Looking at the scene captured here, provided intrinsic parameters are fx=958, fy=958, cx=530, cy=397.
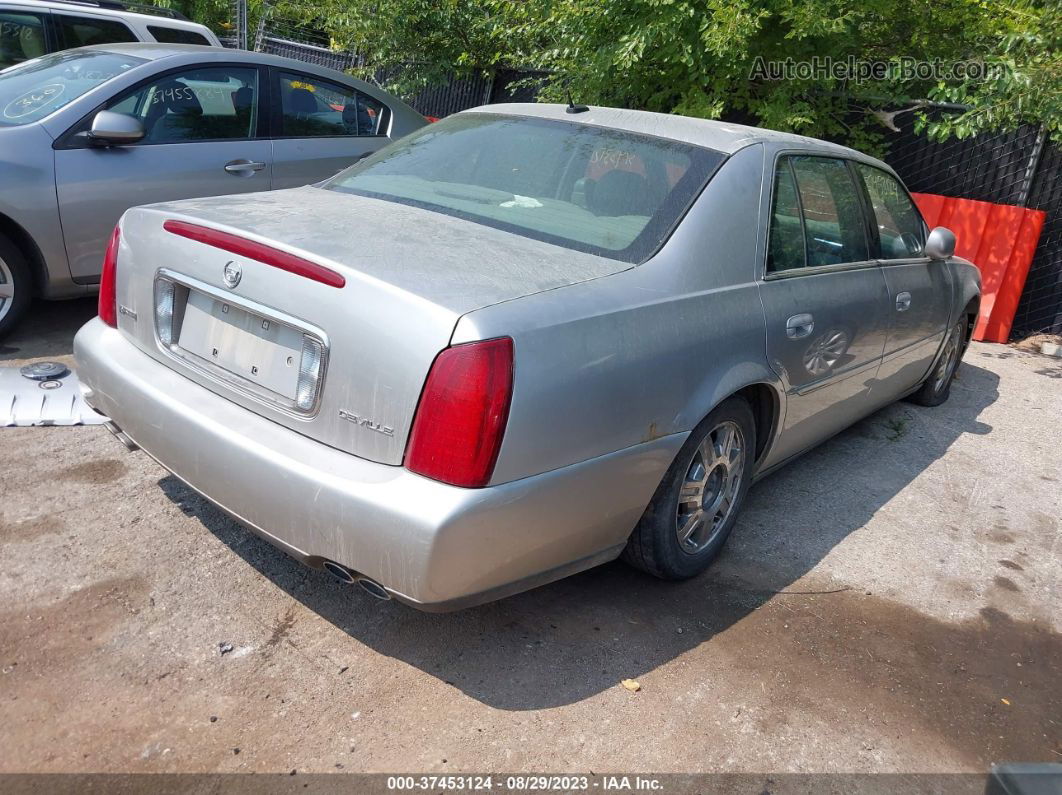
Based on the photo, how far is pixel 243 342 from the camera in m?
2.90

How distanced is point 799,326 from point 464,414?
1.79m

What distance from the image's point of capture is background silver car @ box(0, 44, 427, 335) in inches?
203

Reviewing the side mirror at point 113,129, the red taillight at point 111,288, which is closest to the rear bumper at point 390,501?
the red taillight at point 111,288

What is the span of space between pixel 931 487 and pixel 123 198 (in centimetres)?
470

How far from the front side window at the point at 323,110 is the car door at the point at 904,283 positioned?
3.63m

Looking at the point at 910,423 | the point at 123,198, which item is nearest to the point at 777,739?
the point at 910,423

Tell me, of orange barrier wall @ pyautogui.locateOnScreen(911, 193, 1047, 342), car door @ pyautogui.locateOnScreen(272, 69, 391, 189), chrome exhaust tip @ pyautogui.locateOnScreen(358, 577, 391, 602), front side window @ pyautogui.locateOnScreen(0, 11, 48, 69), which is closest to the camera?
chrome exhaust tip @ pyautogui.locateOnScreen(358, 577, 391, 602)

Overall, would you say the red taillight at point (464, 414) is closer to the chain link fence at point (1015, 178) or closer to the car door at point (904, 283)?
the car door at point (904, 283)

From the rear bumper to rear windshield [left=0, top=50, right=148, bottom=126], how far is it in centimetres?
304

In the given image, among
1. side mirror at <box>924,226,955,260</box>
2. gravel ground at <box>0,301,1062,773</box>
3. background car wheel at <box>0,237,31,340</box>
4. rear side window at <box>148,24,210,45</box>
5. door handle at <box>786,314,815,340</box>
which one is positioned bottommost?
gravel ground at <box>0,301,1062,773</box>

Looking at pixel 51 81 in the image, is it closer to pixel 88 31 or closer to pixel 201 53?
pixel 201 53

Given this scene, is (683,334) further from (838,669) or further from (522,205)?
(838,669)

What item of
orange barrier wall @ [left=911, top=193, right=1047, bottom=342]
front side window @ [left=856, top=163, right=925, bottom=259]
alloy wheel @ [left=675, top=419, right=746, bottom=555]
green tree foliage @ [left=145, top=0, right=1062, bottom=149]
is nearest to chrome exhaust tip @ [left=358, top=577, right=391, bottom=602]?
alloy wheel @ [left=675, top=419, right=746, bottom=555]

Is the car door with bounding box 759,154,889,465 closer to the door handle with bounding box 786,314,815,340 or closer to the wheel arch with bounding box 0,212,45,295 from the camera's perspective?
the door handle with bounding box 786,314,815,340
